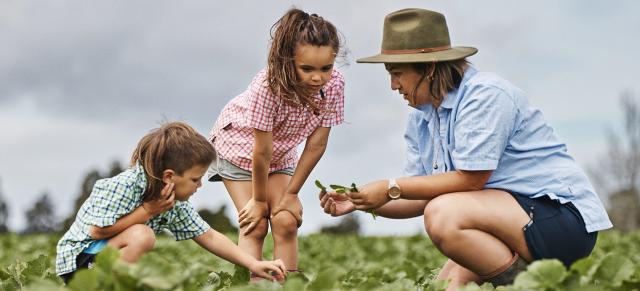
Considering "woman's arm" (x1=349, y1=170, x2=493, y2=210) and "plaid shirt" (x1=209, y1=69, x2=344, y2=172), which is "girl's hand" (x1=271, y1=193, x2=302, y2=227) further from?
"woman's arm" (x1=349, y1=170, x2=493, y2=210)

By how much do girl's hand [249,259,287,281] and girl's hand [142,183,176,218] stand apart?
44 cm

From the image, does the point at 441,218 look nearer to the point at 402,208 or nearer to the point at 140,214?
the point at 402,208

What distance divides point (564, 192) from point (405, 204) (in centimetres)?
80

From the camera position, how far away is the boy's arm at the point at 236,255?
370cm

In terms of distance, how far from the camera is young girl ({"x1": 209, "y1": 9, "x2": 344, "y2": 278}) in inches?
161

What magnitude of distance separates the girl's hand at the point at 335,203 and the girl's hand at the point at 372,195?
22 centimetres

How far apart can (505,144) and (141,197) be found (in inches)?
60.1

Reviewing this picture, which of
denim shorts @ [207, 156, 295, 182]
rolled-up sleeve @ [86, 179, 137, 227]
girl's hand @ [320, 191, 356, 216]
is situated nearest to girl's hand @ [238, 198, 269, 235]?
denim shorts @ [207, 156, 295, 182]

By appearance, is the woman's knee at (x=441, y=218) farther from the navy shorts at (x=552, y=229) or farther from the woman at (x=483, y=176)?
the navy shorts at (x=552, y=229)

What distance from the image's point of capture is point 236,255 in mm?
3850

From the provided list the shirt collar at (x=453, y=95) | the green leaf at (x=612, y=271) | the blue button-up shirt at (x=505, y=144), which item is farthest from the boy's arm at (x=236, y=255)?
the green leaf at (x=612, y=271)

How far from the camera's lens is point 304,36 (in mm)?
4062

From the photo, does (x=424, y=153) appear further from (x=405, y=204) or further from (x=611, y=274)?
(x=611, y=274)

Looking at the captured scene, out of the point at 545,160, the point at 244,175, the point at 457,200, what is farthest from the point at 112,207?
the point at 545,160
